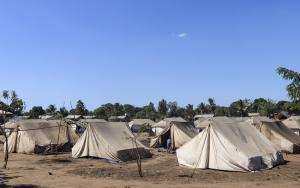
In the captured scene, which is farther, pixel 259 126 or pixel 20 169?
pixel 259 126

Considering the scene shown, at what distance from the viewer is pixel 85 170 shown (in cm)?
2284

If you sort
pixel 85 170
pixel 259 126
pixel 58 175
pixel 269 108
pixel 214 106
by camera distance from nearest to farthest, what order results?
pixel 58 175 → pixel 85 170 → pixel 259 126 → pixel 269 108 → pixel 214 106

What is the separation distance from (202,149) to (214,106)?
104599 millimetres

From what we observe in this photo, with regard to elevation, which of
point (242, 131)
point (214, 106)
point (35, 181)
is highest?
point (214, 106)

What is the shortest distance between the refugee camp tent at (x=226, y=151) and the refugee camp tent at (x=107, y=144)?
188 inches

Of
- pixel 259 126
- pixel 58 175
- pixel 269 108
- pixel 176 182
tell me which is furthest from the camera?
pixel 269 108

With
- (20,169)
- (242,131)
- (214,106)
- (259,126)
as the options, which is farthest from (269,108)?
(20,169)

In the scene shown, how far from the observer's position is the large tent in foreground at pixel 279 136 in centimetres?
3609

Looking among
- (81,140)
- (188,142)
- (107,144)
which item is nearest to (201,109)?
(81,140)

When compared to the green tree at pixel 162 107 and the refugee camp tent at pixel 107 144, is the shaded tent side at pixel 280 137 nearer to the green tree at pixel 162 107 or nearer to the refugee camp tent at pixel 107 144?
the refugee camp tent at pixel 107 144

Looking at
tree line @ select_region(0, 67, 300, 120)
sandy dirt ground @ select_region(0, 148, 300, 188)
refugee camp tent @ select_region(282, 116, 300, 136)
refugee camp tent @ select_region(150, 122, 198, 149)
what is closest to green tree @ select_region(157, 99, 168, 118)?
tree line @ select_region(0, 67, 300, 120)

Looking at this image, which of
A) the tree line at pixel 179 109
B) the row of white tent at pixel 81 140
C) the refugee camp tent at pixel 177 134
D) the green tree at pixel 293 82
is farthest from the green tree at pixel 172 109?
the green tree at pixel 293 82

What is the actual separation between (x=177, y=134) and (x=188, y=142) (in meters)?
13.9

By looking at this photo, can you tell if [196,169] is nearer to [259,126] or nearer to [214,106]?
[259,126]
